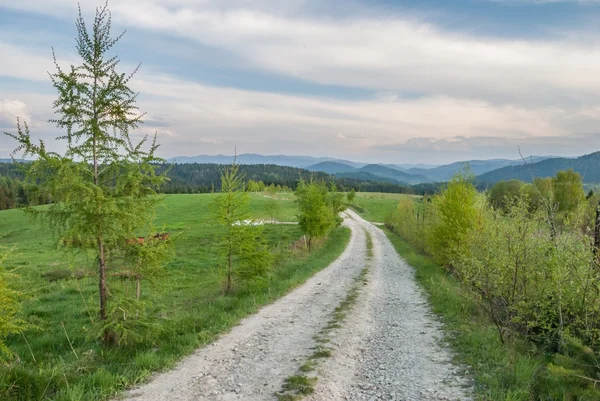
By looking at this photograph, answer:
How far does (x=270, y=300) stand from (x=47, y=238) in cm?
Answer: 4485

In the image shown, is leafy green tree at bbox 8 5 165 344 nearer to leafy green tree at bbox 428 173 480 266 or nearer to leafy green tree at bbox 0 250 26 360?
leafy green tree at bbox 0 250 26 360

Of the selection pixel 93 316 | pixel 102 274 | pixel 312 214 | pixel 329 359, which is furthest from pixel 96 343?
pixel 312 214

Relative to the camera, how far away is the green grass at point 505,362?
7043 mm

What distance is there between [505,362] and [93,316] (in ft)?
42.8

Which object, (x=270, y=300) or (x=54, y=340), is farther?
(x=270, y=300)

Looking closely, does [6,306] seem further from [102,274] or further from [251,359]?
[251,359]

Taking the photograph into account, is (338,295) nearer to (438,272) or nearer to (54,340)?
(438,272)

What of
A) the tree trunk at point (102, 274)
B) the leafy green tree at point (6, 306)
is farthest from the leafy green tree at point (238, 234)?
the leafy green tree at point (6, 306)

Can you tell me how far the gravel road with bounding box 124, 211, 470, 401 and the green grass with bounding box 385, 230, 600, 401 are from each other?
0.51 metres

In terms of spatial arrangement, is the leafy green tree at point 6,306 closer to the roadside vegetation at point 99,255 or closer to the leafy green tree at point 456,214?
the roadside vegetation at point 99,255

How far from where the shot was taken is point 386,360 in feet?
31.6

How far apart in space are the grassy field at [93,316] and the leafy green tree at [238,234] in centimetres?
78

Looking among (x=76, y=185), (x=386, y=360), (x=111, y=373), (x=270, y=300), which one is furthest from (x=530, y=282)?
(x=76, y=185)

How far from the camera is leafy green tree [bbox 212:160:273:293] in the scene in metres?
18.3
